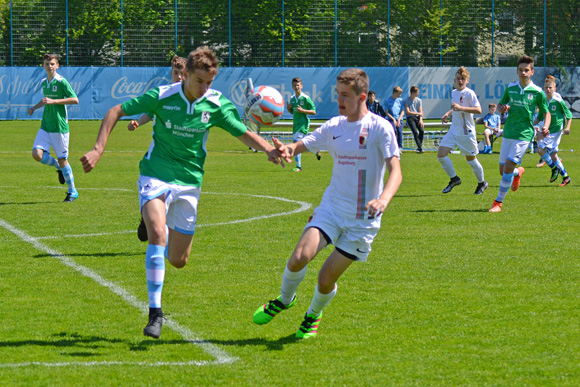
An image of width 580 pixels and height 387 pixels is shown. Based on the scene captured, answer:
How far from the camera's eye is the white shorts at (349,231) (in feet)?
19.4

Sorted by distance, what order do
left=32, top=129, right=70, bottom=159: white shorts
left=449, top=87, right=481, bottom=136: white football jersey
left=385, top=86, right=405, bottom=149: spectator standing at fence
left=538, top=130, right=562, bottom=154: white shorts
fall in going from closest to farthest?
left=32, top=129, right=70, bottom=159: white shorts, left=449, top=87, right=481, bottom=136: white football jersey, left=538, top=130, right=562, bottom=154: white shorts, left=385, top=86, right=405, bottom=149: spectator standing at fence

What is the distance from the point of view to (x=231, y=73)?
4772 centimetres

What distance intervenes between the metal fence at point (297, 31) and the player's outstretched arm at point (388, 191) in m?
44.0

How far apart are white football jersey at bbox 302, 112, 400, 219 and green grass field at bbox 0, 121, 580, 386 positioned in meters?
1.01

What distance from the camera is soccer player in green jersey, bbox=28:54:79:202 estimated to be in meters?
14.5

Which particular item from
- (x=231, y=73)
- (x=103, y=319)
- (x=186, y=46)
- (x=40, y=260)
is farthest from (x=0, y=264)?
(x=186, y=46)

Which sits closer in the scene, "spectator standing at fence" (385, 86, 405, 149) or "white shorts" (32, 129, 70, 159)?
Result: "white shorts" (32, 129, 70, 159)

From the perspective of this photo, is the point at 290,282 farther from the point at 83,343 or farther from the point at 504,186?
the point at 504,186

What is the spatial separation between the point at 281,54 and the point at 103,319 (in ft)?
144

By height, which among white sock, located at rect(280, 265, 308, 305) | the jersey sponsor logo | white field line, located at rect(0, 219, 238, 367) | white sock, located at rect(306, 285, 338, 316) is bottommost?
white field line, located at rect(0, 219, 238, 367)

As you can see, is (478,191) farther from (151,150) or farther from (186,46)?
(186,46)

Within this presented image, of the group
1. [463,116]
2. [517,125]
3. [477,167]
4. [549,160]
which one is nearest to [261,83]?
[549,160]

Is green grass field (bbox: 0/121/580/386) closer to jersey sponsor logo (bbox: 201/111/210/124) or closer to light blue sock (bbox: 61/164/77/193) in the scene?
light blue sock (bbox: 61/164/77/193)

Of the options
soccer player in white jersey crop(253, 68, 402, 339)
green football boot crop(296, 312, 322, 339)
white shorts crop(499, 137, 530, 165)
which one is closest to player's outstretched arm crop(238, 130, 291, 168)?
soccer player in white jersey crop(253, 68, 402, 339)
